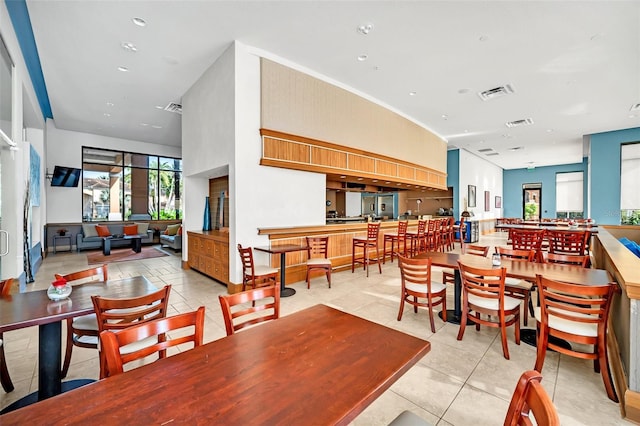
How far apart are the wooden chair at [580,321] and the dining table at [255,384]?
63.2 inches

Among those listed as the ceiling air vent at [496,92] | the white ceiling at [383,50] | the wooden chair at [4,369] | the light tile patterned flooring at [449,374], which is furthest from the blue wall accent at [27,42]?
the ceiling air vent at [496,92]

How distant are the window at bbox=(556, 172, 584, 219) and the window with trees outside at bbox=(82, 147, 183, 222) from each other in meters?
20.0

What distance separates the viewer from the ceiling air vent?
6188mm

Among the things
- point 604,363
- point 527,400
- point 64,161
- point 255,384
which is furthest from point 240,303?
point 64,161

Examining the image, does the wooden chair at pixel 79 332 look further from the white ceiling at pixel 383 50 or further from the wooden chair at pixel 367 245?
the wooden chair at pixel 367 245

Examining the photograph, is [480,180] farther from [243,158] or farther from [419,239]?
[243,158]

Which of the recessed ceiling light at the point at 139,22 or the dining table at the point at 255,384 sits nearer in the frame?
the dining table at the point at 255,384

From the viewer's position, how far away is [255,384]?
109cm

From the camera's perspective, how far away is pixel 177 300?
436 centimetres

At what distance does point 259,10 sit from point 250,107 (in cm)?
141

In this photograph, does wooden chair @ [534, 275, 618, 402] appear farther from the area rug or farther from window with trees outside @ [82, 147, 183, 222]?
window with trees outside @ [82, 147, 183, 222]

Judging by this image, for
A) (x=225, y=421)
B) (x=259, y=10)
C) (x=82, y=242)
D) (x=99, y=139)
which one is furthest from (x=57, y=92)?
(x=225, y=421)

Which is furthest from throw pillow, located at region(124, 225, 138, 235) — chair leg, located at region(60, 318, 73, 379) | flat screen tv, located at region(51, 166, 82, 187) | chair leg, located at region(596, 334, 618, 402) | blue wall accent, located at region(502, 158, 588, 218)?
blue wall accent, located at region(502, 158, 588, 218)

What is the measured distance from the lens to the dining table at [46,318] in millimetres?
1755
